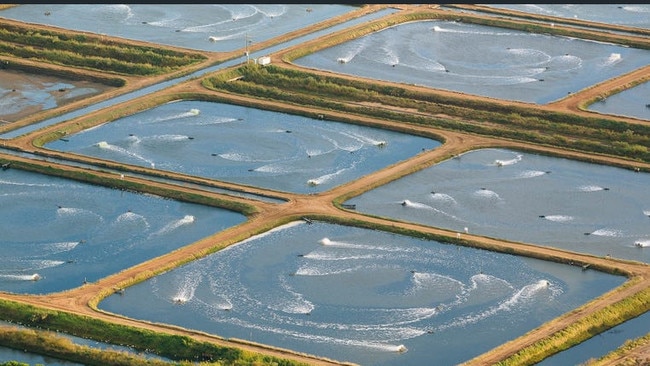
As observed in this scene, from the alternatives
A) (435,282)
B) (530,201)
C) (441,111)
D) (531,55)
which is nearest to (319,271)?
(435,282)

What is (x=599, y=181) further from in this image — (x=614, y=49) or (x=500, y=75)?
(x=614, y=49)

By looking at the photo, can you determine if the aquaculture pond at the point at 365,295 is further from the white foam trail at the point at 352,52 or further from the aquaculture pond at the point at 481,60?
the white foam trail at the point at 352,52

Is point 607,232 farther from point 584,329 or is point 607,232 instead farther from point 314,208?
point 314,208

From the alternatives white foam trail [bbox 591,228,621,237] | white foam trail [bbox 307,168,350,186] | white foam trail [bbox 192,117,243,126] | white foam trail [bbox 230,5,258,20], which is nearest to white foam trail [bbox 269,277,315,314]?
white foam trail [bbox 307,168,350,186]

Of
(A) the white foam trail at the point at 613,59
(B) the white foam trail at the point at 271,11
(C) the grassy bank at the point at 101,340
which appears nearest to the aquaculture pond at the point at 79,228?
(C) the grassy bank at the point at 101,340

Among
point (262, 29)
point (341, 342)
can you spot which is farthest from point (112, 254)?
point (262, 29)

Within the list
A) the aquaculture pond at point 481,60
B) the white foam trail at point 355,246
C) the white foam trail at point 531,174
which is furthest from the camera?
the aquaculture pond at point 481,60
